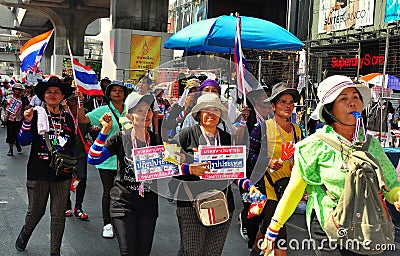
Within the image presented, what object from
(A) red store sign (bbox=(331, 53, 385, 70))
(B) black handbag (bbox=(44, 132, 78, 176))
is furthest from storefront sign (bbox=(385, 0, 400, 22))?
(B) black handbag (bbox=(44, 132, 78, 176))

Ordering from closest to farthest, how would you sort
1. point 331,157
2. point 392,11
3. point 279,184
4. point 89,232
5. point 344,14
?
1. point 331,157
2. point 279,184
3. point 89,232
4. point 392,11
5. point 344,14

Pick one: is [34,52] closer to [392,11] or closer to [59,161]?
[59,161]

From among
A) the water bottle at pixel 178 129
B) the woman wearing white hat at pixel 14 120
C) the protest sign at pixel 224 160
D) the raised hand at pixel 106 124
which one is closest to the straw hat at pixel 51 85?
the raised hand at pixel 106 124

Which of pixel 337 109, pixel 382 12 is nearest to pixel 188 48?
pixel 337 109

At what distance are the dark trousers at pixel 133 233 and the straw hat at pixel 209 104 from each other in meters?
0.96

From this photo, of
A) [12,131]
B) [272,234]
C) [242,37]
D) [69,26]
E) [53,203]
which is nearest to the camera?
[272,234]

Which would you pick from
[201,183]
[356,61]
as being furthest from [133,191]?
[356,61]

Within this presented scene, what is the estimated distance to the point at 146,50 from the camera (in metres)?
19.7

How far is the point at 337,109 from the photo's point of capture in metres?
3.21

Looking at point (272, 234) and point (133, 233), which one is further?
point (133, 233)

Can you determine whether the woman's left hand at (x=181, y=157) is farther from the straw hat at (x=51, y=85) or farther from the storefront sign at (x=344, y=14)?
the storefront sign at (x=344, y=14)

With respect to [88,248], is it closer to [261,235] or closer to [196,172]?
[261,235]

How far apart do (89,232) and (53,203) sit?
151 centimetres

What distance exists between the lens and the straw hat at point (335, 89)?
3171 mm
